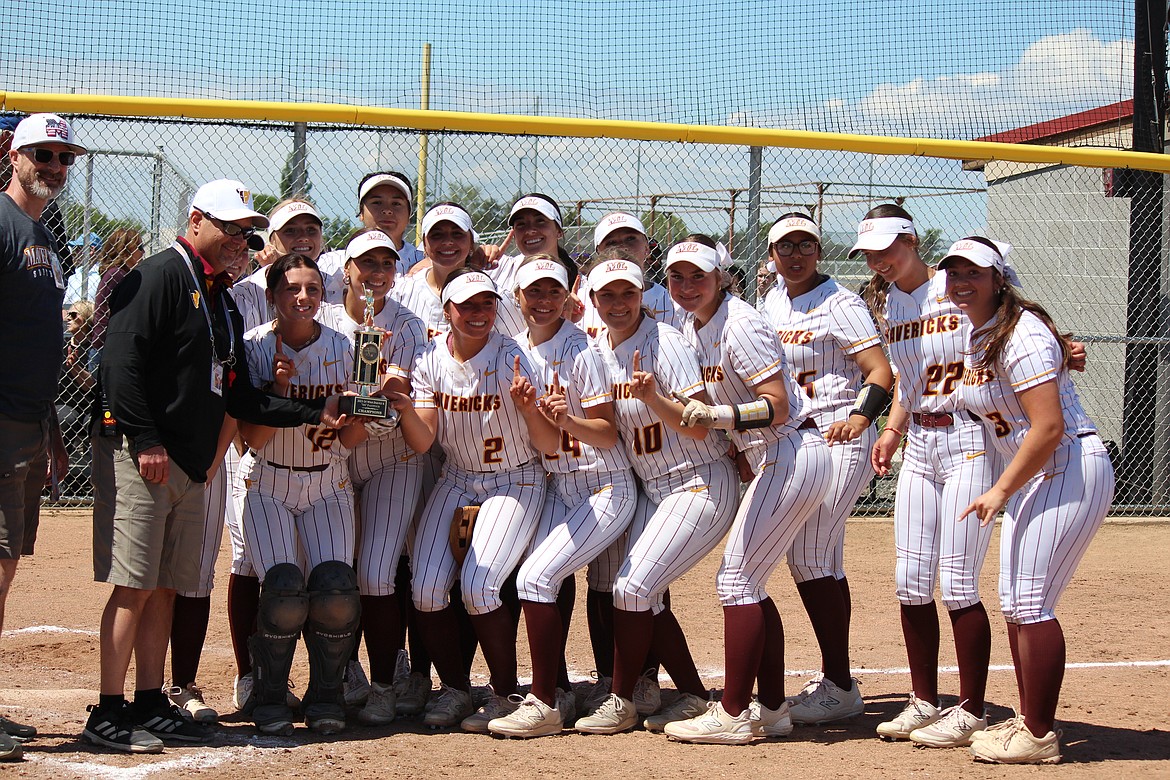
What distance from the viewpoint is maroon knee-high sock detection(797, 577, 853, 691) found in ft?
14.8

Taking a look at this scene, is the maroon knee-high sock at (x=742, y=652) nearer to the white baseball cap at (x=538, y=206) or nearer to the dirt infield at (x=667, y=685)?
the dirt infield at (x=667, y=685)

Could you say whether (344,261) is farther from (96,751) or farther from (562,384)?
(96,751)

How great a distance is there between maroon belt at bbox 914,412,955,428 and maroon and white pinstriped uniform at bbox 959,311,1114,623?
0.30 metres

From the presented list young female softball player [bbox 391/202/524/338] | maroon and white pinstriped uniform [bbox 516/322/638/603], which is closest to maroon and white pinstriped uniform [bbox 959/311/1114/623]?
maroon and white pinstriped uniform [bbox 516/322/638/603]

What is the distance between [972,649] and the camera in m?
4.07

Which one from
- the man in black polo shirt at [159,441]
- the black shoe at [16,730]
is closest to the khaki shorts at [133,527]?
the man in black polo shirt at [159,441]

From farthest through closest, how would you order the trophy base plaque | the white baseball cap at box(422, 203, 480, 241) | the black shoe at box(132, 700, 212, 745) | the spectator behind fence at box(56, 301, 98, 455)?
1. the spectator behind fence at box(56, 301, 98, 455)
2. the white baseball cap at box(422, 203, 480, 241)
3. the trophy base plaque
4. the black shoe at box(132, 700, 212, 745)

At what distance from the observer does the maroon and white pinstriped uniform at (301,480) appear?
4234 mm

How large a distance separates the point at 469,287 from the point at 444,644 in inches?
49.0

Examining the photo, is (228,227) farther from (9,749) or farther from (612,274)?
(9,749)

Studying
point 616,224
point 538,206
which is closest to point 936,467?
point 616,224

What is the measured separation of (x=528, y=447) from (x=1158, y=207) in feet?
20.5

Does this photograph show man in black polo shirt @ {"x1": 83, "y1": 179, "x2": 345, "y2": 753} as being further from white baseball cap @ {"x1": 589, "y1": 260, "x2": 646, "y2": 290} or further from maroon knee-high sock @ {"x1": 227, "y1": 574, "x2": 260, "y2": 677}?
white baseball cap @ {"x1": 589, "y1": 260, "x2": 646, "y2": 290}

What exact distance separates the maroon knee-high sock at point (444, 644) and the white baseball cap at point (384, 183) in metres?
1.75
